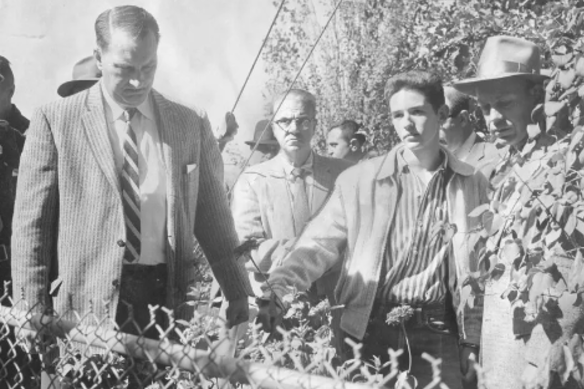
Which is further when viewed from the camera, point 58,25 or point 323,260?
point 58,25

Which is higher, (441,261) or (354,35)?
(354,35)

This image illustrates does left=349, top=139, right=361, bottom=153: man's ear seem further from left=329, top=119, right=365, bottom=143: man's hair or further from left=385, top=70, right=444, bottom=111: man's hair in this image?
left=385, top=70, right=444, bottom=111: man's hair

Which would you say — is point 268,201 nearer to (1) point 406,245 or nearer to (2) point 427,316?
(1) point 406,245

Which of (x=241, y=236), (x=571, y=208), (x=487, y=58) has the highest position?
(x=487, y=58)

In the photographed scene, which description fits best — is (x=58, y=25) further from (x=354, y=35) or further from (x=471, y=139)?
(x=471, y=139)

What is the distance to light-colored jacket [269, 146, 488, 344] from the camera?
4.63 metres

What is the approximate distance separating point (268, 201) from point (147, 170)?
5.70ft

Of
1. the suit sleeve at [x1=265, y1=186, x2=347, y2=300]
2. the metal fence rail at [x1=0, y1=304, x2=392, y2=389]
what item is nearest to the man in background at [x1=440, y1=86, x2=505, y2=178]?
the suit sleeve at [x1=265, y1=186, x2=347, y2=300]

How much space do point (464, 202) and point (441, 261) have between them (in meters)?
0.27

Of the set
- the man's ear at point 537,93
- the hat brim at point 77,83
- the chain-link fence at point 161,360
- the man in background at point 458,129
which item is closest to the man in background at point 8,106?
the hat brim at point 77,83

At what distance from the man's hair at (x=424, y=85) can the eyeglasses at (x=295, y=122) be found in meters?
1.23

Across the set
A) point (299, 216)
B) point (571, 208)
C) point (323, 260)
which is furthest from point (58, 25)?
point (571, 208)

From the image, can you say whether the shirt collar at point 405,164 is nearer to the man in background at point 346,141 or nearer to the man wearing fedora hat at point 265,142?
the man wearing fedora hat at point 265,142

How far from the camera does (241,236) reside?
5.84 m
